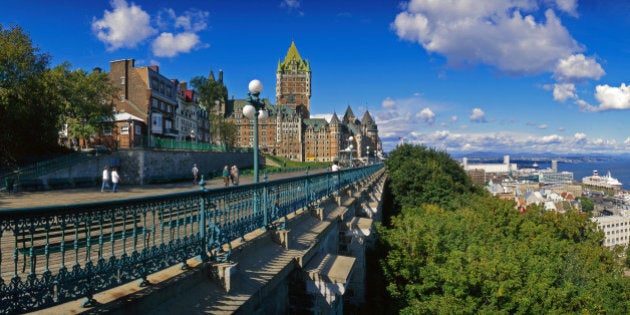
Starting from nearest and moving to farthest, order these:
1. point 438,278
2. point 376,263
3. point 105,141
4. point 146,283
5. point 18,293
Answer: point 18,293 < point 146,283 < point 438,278 < point 376,263 < point 105,141

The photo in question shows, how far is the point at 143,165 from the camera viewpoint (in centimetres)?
3181

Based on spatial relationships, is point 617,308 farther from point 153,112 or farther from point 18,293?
point 153,112

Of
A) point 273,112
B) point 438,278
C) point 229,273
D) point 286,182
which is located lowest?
point 438,278

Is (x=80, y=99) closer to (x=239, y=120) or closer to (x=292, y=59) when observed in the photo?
(x=239, y=120)

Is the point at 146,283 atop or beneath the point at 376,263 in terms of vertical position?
atop

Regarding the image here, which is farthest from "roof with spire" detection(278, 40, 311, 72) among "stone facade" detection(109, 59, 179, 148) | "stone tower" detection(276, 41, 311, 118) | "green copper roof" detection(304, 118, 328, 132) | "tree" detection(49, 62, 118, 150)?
"tree" detection(49, 62, 118, 150)

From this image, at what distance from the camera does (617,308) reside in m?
14.6

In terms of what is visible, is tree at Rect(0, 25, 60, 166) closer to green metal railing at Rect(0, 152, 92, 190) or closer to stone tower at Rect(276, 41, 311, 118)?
green metal railing at Rect(0, 152, 92, 190)

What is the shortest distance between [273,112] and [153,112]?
3441 inches

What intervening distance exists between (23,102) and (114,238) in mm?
29414

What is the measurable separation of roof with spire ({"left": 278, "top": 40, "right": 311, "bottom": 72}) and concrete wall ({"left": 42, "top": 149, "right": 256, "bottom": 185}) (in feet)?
A: 360

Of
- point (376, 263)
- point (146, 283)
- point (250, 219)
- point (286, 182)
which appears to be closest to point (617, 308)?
point (376, 263)

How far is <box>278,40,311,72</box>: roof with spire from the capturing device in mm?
146875

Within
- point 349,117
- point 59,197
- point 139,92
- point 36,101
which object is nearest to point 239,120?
point 349,117
